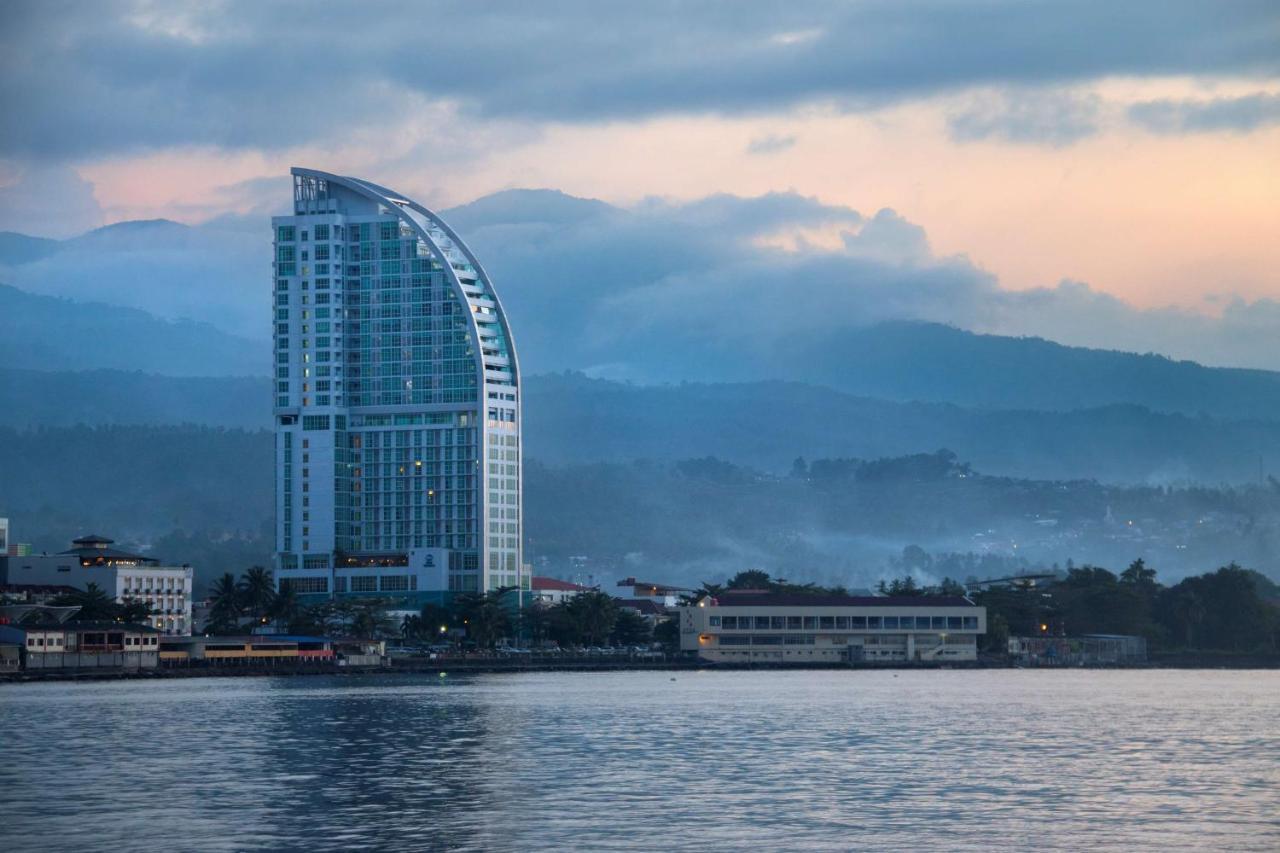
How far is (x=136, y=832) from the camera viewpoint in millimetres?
75312

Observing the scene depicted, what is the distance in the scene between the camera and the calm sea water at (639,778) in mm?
74375

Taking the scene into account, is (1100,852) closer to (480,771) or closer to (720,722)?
(480,771)

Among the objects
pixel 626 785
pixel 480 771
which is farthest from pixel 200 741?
pixel 626 785

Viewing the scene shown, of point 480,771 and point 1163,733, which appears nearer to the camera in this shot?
point 480,771

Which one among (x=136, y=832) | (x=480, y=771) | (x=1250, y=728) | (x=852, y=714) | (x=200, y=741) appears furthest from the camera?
(x=852, y=714)

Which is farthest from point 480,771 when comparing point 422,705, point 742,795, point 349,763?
point 422,705

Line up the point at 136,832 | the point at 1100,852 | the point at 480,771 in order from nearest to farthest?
the point at 1100,852, the point at 136,832, the point at 480,771

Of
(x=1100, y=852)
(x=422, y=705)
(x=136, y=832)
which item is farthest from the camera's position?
(x=422, y=705)

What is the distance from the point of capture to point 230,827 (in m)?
77.0

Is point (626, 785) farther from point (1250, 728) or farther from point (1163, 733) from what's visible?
point (1250, 728)

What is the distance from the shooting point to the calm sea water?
244 feet

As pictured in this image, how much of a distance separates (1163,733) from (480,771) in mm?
48088

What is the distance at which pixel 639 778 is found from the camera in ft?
313

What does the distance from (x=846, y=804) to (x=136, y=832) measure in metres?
27.9
